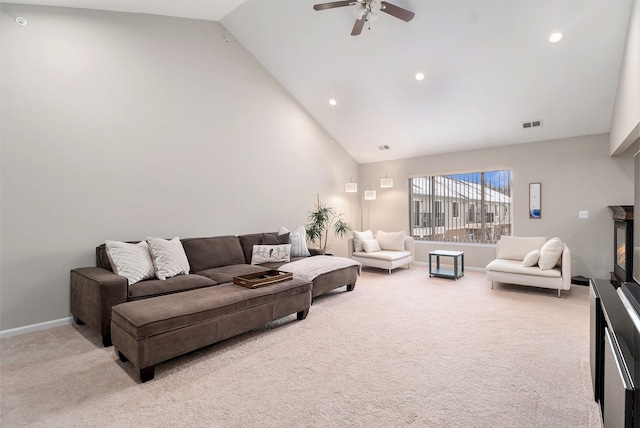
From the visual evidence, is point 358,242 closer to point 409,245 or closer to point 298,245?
point 409,245

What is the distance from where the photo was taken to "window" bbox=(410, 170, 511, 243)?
6215 millimetres

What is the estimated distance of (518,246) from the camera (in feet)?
16.8

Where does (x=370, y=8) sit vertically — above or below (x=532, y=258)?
above

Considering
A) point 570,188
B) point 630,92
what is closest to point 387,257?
point 570,188

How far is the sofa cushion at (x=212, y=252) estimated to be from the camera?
4145mm

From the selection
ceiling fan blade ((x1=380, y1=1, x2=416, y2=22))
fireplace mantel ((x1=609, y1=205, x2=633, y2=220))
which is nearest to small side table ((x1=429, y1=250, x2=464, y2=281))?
fireplace mantel ((x1=609, y1=205, x2=633, y2=220))

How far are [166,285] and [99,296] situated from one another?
0.60 meters

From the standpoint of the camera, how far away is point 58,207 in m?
3.42

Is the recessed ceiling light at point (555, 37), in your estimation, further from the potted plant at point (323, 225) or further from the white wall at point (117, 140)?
the potted plant at point (323, 225)

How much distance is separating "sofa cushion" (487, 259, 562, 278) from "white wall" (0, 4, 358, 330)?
374cm

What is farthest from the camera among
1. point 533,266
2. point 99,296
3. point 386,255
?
point 386,255

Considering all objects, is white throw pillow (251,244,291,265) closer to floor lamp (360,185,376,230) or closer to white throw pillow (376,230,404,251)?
white throw pillow (376,230,404,251)

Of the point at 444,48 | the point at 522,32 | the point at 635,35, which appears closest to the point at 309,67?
the point at 444,48

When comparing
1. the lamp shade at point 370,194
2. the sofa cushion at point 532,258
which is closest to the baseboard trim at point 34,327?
the lamp shade at point 370,194
